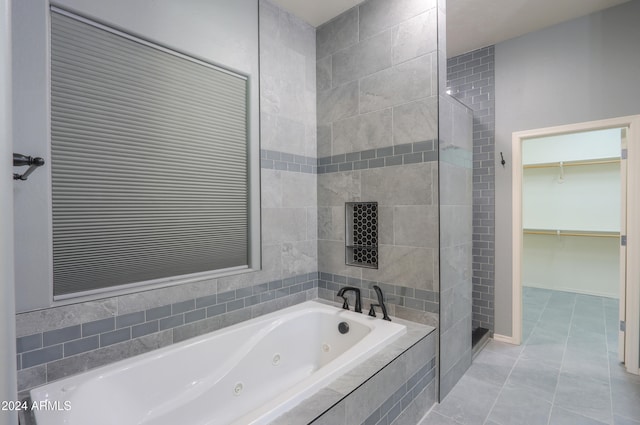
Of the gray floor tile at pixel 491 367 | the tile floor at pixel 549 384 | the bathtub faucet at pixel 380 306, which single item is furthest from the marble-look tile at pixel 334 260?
the gray floor tile at pixel 491 367

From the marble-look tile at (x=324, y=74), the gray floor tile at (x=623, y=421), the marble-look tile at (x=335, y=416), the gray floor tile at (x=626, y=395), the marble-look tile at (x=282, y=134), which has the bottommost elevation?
the gray floor tile at (x=623, y=421)

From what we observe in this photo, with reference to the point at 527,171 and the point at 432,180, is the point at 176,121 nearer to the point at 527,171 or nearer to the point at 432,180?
the point at 432,180

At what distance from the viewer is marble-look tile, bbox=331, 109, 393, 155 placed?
2381 mm

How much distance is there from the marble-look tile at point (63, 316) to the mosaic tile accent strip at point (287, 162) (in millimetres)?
1328

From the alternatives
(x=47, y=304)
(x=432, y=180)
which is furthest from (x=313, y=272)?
(x=47, y=304)

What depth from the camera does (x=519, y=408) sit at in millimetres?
2090

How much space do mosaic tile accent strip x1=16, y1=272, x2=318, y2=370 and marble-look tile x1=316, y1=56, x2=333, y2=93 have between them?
1.78 metres

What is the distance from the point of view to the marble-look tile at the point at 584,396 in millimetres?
2025

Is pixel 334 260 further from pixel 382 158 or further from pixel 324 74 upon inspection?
pixel 324 74

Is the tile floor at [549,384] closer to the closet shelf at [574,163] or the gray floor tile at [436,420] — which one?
the gray floor tile at [436,420]

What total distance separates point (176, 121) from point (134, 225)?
69 centimetres

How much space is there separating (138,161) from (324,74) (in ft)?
5.82

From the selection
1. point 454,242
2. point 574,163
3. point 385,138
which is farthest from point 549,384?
point 574,163

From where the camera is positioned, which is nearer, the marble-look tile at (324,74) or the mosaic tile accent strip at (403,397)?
the mosaic tile accent strip at (403,397)
